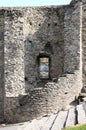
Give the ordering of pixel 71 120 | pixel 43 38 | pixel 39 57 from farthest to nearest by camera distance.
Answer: pixel 39 57 → pixel 43 38 → pixel 71 120

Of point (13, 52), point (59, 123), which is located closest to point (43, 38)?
point (13, 52)

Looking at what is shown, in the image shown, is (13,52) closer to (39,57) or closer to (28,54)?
(28,54)

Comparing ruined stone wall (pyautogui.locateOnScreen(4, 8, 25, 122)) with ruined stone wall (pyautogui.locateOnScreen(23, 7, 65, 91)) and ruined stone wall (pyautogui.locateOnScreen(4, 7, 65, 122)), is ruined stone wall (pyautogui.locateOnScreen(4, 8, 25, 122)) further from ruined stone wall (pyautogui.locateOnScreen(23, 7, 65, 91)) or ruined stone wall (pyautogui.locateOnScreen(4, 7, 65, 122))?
ruined stone wall (pyautogui.locateOnScreen(23, 7, 65, 91))

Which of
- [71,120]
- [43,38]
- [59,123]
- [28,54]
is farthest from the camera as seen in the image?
[43,38]

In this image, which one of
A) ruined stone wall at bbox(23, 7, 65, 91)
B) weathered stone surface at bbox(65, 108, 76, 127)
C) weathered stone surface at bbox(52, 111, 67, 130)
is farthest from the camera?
ruined stone wall at bbox(23, 7, 65, 91)

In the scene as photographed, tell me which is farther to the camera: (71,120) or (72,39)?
(72,39)

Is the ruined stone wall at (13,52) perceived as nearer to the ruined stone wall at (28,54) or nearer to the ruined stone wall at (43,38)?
the ruined stone wall at (28,54)

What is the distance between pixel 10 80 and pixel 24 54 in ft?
5.58

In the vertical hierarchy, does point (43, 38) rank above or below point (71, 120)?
above

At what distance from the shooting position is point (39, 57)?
879 inches

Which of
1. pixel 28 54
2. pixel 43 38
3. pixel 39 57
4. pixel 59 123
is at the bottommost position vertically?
pixel 59 123

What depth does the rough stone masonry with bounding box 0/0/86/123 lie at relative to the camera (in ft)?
59.1

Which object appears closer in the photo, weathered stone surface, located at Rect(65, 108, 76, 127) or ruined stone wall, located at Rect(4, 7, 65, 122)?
weathered stone surface, located at Rect(65, 108, 76, 127)

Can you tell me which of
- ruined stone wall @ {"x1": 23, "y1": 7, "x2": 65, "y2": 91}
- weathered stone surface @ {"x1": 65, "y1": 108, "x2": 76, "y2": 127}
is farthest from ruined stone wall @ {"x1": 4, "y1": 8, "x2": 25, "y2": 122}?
weathered stone surface @ {"x1": 65, "y1": 108, "x2": 76, "y2": 127}
